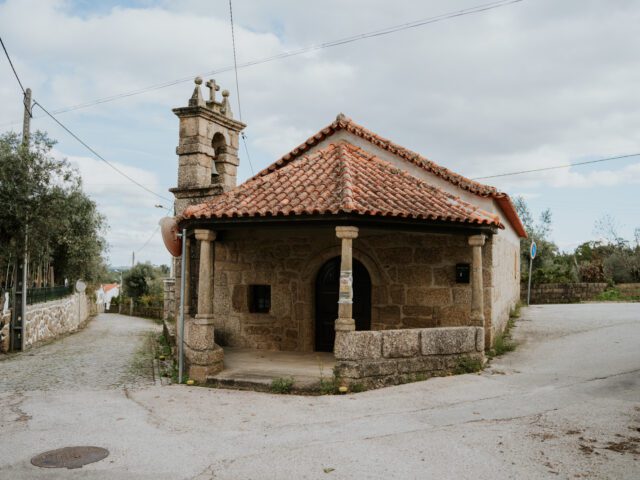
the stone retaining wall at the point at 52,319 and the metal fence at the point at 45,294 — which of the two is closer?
the stone retaining wall at the point at 52,319

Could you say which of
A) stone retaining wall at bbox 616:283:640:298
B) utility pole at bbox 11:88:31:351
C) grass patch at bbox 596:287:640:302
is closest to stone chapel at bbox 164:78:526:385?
utility pole at bbox 11:88:31:351

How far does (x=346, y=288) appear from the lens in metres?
7.77

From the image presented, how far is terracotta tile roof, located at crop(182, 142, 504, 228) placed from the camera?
802 cm

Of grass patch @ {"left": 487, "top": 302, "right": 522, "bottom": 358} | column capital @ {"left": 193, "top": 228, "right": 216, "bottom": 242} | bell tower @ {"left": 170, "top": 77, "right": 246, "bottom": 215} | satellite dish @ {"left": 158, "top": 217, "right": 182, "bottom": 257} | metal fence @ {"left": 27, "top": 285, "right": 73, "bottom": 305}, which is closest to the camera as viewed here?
column capital @ {"left": 193, "top": 228, "right": 216, "bottom": 242}

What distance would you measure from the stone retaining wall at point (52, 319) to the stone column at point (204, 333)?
27.9 feet

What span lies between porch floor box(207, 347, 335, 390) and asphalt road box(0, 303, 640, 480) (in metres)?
0.30

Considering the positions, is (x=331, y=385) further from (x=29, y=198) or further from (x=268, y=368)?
(x=29, y=198)

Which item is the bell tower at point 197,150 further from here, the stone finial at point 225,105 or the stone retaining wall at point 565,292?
the stone retaining wall at point 565,292

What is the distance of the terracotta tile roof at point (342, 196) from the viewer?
8.02 meters

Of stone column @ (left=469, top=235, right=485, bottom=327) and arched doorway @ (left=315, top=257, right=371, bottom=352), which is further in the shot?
arched doorway @ (left=315, top=257, right=371, bottom=352)

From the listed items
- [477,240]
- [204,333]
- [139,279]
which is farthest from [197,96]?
[139,279]

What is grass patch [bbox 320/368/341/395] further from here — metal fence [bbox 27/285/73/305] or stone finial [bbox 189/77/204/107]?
metal fence [bbox 27/285/73/305]

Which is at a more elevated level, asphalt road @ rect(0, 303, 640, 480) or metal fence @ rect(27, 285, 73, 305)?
metal fence @ rect(27, 285, 73, 305)

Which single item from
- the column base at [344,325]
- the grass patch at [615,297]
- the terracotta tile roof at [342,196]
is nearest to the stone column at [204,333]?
the terracotta tile roof at [342,196]
